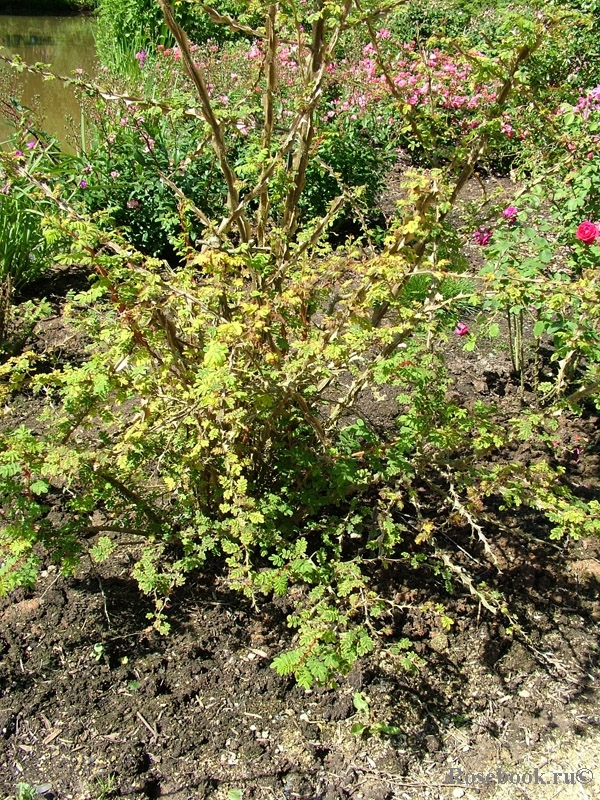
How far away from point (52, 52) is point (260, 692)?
1425 cm

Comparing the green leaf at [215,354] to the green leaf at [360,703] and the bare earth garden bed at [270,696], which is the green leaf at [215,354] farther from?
the green leaf at [360,703]

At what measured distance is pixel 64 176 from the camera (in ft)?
14.5

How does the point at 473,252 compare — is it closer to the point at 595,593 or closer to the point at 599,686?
the point at 595,593

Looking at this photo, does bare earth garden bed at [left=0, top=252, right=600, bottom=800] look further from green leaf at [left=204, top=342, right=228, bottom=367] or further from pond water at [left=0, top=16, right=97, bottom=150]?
pond water at [left=0, top=16, right=97, bottom=150]

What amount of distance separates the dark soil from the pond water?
5934mm

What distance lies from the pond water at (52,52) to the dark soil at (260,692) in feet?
19.5

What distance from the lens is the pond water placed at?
8.70m

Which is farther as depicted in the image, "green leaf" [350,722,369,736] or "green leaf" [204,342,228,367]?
"green leaf" [350,722,369,736]

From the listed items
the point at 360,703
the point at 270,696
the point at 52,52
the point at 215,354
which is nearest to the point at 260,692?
the point at 270,696

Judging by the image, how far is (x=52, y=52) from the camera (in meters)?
13.3

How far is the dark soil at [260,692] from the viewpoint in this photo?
2.01 metres

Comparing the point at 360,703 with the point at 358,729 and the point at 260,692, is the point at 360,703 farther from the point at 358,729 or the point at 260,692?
the point at 260,692

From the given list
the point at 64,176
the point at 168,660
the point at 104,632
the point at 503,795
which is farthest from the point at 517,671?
the point at 64,176

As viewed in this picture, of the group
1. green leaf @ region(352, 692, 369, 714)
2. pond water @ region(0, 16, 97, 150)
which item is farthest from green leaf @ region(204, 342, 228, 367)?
pond water @ region(0, 16, 97, 150)
